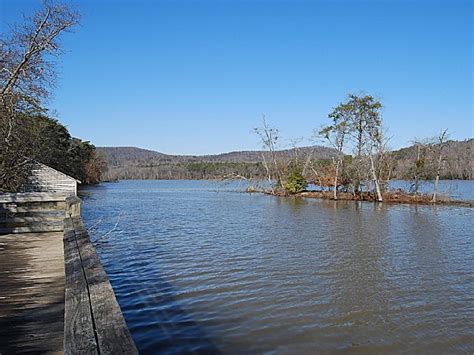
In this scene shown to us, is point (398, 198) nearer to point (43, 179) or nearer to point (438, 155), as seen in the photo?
point (438, 155)

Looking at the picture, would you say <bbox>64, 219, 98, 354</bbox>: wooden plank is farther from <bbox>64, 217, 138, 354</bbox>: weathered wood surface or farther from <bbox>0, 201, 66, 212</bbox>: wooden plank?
<bbox>0, 201, 66, 212</bbox>: wooden plank

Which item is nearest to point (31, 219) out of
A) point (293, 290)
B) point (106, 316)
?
point (293, 290)

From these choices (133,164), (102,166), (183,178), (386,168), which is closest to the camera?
(386,168)

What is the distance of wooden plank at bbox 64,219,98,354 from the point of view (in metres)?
1.86

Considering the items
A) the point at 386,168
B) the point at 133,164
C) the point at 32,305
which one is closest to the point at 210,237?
the point at 32,305

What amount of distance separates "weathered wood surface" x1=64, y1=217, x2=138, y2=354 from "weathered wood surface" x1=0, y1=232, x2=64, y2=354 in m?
0.56

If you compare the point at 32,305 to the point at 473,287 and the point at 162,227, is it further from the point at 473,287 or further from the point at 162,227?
the point at 162,227

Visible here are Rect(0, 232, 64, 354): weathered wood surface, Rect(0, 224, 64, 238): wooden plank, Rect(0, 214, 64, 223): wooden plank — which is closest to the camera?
Rect(0, 232, 64, 354): weathered wood surface

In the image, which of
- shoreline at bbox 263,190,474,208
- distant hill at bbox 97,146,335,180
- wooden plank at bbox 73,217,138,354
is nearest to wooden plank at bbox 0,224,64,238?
wooden plank at bbox 73,217,138,354

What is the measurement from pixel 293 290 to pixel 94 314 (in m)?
5.83

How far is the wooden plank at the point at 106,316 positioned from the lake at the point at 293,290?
91.6 inches

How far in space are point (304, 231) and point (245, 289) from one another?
821cm

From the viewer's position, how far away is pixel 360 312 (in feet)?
21.9

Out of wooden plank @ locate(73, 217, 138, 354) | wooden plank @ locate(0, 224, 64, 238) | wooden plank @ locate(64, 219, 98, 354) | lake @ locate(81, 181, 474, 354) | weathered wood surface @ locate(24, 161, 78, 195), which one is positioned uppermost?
weathered wood surface @ locate(24, 161, 78, 195)
